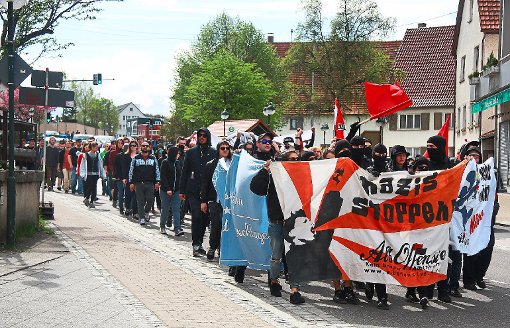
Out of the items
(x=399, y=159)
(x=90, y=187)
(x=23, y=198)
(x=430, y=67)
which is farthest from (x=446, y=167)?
(x=430, y=67)

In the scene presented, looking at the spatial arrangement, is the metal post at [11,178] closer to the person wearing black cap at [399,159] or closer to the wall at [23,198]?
the wall at [23,198]

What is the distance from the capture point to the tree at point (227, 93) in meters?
70.3

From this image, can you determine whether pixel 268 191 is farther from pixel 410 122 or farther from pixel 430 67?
pixel 410 122

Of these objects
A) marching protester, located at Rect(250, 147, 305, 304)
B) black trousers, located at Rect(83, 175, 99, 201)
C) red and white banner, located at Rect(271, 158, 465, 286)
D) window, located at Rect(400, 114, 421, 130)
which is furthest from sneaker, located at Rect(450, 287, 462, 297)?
window, located at Rect(400, 114, 421, 130)

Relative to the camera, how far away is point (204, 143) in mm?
15781

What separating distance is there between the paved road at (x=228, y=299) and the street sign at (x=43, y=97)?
264cm

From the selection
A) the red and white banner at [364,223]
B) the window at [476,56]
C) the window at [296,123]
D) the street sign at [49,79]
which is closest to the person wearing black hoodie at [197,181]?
the street sign at [49,79]

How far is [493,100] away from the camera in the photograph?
37.8 meters

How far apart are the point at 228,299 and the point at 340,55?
64462mm

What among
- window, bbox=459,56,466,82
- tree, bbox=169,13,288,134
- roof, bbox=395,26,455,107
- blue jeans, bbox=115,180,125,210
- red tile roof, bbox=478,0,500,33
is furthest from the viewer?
tree, bbox=169,13,288,134

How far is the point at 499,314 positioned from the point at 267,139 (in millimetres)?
4662

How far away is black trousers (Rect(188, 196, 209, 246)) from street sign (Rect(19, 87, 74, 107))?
11.6 ft

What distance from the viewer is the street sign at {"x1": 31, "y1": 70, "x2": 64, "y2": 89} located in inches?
702

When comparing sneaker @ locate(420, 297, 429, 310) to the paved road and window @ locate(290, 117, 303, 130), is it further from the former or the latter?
window @ locate(290, 117, 303, 130)
